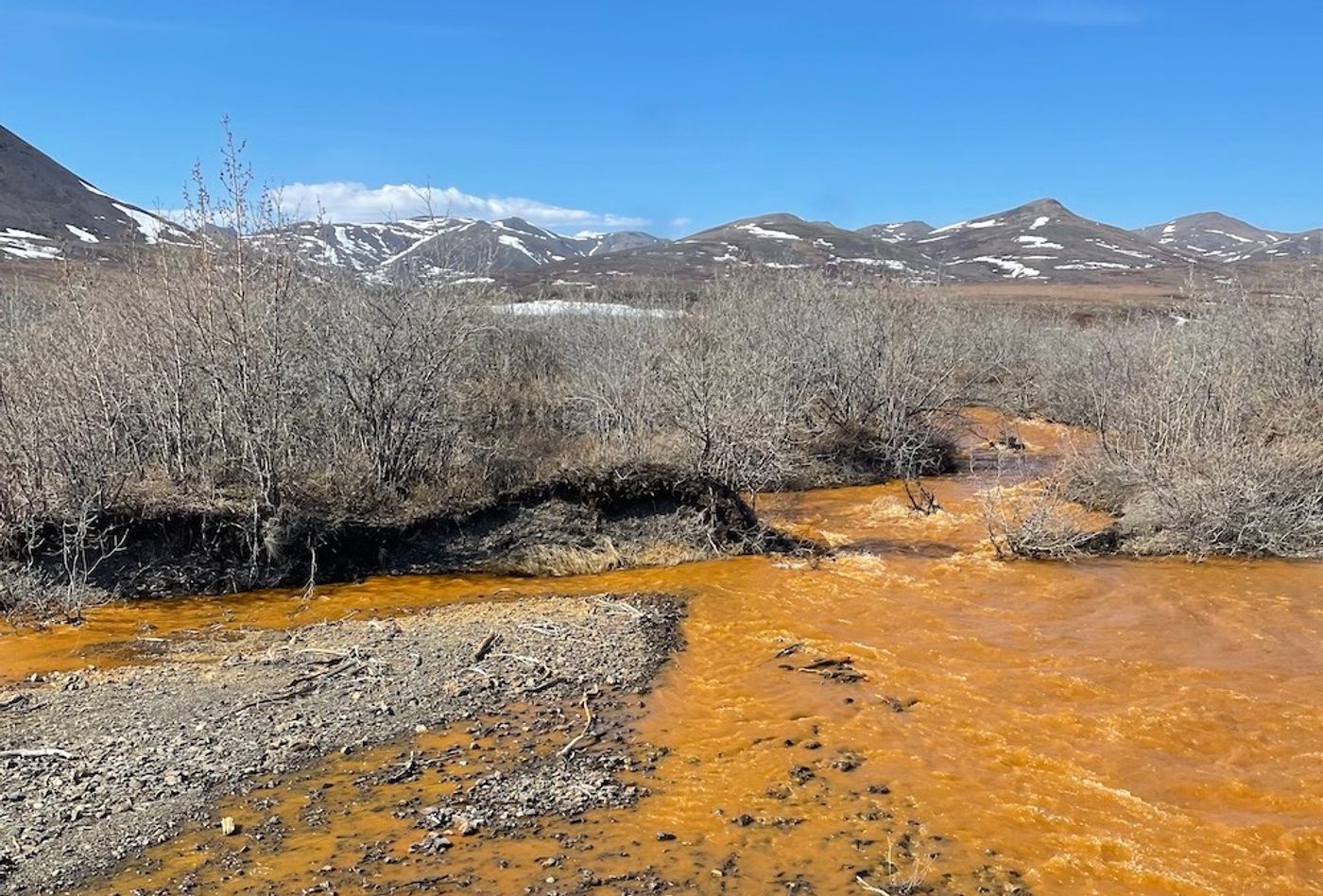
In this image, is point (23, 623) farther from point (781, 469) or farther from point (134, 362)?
point (781, 469)

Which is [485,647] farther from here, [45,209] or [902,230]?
[902,230]

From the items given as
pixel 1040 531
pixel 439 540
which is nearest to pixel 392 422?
pixel 439 540

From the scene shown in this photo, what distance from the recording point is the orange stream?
5406 millimetres

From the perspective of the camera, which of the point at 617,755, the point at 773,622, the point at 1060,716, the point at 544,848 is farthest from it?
the point at 773,622

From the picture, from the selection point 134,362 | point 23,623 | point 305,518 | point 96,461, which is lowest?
point 23,623

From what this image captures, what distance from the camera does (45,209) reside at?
70.2 meters

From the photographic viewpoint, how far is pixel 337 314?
14.4 metres

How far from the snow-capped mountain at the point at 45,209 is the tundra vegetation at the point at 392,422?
171 feet

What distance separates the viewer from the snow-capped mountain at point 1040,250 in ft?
297

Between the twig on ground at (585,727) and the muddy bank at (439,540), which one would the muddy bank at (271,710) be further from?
the muddy bank at (439,540)

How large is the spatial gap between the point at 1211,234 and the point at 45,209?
189198 millimetres

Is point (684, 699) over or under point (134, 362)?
under

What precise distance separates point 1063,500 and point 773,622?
24.1 ft

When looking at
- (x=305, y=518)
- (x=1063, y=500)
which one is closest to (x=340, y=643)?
(x=305, y=518)
